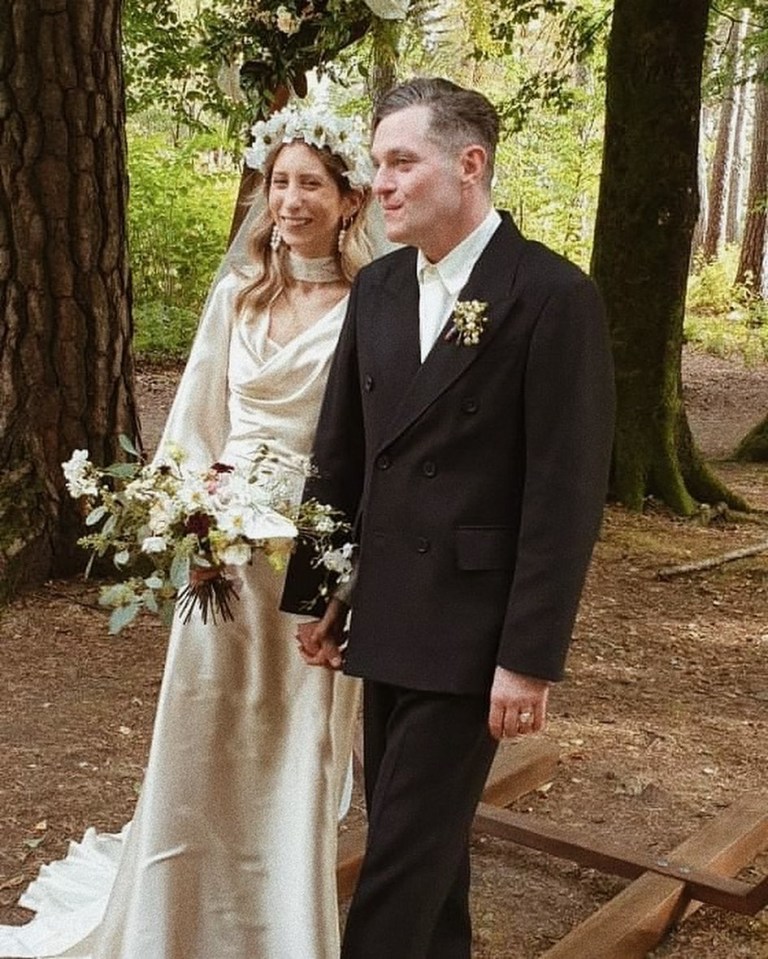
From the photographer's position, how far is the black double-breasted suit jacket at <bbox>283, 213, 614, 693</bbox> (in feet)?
7.71

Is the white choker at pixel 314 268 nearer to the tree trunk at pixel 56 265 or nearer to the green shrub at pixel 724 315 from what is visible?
the tree trunk at pixel 56 265

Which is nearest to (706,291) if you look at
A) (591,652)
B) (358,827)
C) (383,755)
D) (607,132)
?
(607,132)

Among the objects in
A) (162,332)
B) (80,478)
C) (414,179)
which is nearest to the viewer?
(414,179)

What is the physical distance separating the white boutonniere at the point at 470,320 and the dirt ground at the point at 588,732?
1714mm

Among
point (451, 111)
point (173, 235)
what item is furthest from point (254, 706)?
point (173, 235)

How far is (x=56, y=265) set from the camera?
17.9ft

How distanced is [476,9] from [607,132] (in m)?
2.31

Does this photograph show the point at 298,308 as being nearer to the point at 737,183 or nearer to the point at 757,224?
the point at 757,224

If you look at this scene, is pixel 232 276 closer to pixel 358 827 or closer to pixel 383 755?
pixel 383 755

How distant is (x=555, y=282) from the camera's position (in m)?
2.37

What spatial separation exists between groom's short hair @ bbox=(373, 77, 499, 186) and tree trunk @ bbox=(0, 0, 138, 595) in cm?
325

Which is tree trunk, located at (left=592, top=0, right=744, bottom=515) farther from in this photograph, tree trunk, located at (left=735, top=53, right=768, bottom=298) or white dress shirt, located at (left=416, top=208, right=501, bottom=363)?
tree trunk, located at (left=735, top=53, right=768, bottom=298)

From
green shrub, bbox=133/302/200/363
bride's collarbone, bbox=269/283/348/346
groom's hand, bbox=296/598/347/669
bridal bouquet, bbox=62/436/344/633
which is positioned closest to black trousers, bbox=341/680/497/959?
Result: groom's hand, bbox=296/598/347/669

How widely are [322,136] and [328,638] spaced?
1.03 meters
